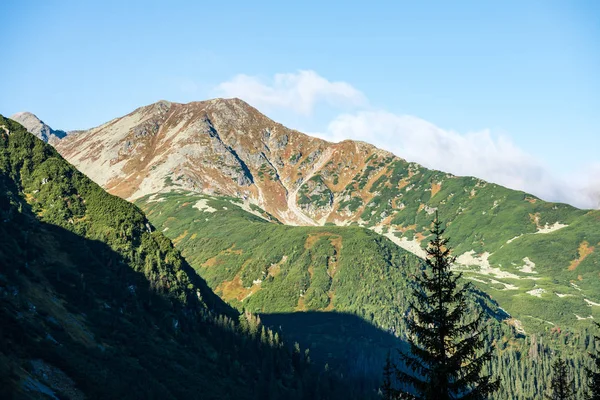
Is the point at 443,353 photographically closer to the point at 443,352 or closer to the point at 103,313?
the point at 443,352

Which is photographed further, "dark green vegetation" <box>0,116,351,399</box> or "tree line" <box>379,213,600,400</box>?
"dark green vegetation" <box>0,116,351,399</box>

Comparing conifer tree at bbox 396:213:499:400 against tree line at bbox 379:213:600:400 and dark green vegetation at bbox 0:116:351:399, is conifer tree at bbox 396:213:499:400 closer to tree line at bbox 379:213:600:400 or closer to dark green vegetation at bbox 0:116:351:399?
tree line at bbox 379:213:600:400

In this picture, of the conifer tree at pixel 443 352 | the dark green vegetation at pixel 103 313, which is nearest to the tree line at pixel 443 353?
the conifer tree at pixel 443 352

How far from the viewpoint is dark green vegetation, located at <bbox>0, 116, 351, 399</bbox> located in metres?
79.9

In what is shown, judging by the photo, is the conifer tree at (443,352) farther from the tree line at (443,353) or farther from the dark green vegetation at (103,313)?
the dark green vegetation at (103,313)

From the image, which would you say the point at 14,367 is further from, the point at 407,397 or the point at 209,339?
the point at 209,339

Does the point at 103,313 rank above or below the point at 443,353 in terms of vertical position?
below

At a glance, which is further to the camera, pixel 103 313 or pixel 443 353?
pixel 103 313

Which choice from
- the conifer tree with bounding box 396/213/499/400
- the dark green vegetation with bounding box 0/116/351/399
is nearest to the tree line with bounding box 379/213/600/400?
the conifer tree with bounding box 396/213/499/400

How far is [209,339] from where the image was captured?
463ft

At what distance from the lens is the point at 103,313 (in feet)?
369

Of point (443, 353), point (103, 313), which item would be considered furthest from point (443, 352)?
point (103, 313)

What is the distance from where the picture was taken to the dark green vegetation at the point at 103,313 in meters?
79.9

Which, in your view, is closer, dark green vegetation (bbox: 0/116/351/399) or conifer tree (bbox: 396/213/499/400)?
conifer tree (bbox: 396/213/499/400)
